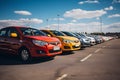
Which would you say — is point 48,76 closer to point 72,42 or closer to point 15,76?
point 15,76

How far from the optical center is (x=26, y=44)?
8.02m

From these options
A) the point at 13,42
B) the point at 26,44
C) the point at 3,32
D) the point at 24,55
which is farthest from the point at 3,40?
the point at 26,44

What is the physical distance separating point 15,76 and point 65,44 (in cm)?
572

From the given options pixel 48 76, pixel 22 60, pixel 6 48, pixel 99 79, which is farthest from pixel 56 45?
pixel 99 79

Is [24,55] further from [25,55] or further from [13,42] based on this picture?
[13,42]

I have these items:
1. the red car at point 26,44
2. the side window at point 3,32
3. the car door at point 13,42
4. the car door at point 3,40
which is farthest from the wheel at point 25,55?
the side window at point 3,32

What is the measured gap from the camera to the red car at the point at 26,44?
7.91 metres

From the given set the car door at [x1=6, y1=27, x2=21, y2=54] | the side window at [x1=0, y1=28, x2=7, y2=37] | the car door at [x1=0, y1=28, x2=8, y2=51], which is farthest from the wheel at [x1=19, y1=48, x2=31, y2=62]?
the side window at [x1=0, y1=28, x2=7, y2=37]

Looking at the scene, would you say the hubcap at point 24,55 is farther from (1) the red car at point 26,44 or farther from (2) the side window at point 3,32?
(2) the side window at point 3,32

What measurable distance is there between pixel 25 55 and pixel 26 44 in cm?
60

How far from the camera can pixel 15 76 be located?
561 centimetres

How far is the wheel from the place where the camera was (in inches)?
320

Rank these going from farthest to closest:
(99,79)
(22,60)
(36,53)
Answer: (22,60) → (36,53) → (99,79)

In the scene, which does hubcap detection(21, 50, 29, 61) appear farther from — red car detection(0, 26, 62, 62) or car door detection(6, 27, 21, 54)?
car door detection(6, 27, 21, 54)
